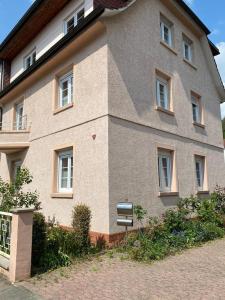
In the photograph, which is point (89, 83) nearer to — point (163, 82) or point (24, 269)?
point (163, 82)

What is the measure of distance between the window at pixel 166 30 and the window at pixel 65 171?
265 inches

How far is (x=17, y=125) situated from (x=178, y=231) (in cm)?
972

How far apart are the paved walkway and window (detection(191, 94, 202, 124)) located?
11337 mm

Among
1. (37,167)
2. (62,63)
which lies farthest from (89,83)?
(37,167)

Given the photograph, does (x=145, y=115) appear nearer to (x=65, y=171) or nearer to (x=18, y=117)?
(x=65, y=171)

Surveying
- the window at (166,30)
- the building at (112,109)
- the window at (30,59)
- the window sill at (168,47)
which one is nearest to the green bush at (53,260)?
the building at (112,109)

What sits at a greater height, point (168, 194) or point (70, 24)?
point (70, 24)

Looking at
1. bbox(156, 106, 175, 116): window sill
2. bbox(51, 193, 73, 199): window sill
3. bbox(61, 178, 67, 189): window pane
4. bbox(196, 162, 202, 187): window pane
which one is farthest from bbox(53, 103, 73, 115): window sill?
bbox(196, 162, 202, 187): window pane

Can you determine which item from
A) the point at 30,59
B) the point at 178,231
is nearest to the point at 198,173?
the point at 178,231

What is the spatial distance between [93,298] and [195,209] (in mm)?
7644

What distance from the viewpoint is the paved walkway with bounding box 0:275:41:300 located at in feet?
15.9

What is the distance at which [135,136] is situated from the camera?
31.9 ft

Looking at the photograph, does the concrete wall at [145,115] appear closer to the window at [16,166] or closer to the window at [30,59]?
the window at [30,59]

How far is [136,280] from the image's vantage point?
5602mm
